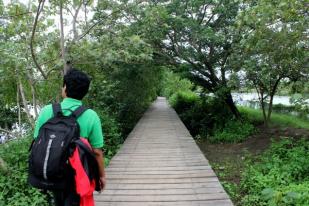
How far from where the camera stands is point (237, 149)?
9.73 m

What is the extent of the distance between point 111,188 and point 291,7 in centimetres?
373

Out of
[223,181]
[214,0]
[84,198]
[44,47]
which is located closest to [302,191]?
[223,181]

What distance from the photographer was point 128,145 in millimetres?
7863

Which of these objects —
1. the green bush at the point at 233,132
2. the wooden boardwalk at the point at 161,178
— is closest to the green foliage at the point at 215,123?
the green bush at the point at 233,132

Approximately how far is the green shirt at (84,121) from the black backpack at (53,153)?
0.07 m

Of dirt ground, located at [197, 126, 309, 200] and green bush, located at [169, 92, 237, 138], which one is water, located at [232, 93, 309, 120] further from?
dirt ground, located at [197, 126, 309, 200]

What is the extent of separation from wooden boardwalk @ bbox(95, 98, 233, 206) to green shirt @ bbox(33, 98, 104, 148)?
1.68 meters

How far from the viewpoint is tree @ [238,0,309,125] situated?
5.54m

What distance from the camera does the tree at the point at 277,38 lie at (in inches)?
218

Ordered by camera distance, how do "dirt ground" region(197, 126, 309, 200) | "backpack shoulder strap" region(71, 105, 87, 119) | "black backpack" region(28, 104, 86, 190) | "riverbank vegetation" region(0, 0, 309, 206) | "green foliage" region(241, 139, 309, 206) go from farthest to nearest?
"dirt ground" region(197, 126, 309, 200) → "riverbank vegetation" region(0, 0, 309, 206) → "green foliage" region(241, 139, 309, 206) → "backpack shoulder strap" region(71, 105, 87, 119) → "black backpack" region(28, 104, 86, 190)

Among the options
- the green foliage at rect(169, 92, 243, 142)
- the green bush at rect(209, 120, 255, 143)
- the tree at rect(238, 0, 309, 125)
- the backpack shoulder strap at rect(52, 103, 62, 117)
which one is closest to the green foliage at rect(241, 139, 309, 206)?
the tree at rect(238, 0, 309, 125)

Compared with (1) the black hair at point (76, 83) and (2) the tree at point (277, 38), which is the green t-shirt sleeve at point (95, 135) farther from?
(2) the tree at point (277, 38)

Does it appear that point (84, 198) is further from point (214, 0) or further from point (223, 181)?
point (214, 0)

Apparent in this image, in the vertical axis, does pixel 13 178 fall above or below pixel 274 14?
below
